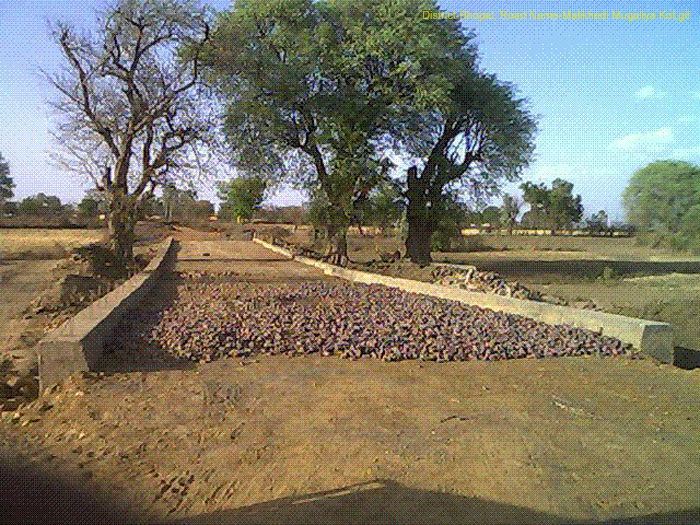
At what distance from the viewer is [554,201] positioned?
69.1 metres

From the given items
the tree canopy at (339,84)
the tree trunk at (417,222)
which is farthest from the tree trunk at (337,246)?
the tree trunk at (417,222)

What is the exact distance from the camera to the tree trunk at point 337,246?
22.3 meters

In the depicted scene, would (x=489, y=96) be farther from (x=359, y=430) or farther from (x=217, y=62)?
(x=359, y=430)

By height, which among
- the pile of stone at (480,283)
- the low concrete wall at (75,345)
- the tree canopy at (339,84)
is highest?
the tree canopy at (339,84)

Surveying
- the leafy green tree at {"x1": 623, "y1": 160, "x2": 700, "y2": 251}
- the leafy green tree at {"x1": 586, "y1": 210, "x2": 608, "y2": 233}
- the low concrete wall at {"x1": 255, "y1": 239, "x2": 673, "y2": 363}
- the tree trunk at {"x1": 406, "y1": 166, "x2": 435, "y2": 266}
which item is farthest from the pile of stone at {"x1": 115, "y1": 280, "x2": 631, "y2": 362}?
the leafy green tree at {"x1": 586, "y1": 210, "x2": 608, "y2": 233}

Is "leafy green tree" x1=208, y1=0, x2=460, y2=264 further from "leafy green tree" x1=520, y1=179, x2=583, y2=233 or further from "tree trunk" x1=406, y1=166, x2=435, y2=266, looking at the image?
"leafy green tree" x1=520, y1=179, x2=583, y2=233

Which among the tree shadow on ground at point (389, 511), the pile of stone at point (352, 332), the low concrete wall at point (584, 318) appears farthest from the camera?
the low concrete wall at point (584, 318)

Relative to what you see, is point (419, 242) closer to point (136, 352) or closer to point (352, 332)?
point (352, 332)

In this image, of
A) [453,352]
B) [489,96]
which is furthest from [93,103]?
[453,352]

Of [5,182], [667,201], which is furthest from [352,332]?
[5,182]

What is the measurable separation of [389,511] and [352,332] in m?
4.68

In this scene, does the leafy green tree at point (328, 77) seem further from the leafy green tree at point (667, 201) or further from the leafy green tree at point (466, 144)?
the leafy green tree at point (667, 201)

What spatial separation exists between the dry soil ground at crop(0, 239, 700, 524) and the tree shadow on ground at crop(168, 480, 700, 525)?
0.01m

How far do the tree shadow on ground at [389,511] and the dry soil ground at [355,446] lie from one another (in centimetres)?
1
